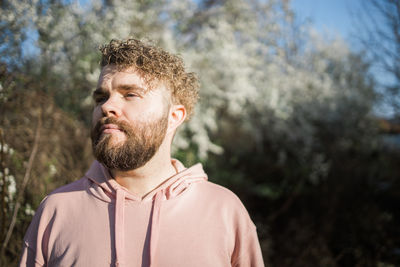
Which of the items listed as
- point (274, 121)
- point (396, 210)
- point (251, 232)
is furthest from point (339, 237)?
point (251, 232)

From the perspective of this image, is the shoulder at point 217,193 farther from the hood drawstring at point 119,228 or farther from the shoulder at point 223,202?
the hood drawstring at point 119,228

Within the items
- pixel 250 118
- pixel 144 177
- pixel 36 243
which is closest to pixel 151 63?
pixel 144 177

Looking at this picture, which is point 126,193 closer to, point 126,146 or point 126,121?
point 126,146

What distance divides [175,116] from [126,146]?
1.29 feet

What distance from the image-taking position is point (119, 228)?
1.48 metres

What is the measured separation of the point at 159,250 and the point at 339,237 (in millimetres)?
6118

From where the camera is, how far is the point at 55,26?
4.30 metres

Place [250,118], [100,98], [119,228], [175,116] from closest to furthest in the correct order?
1. [119,228]
2. [100,98]
3. [175,116]
4. [250,118]

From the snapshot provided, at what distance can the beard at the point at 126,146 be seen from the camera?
5.06 ft

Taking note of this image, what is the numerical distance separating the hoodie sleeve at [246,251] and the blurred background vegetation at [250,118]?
63.0 inches

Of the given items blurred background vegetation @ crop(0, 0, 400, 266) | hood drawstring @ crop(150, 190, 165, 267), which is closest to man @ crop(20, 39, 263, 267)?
hood drawstring @ crop(150, 190, 165, 267)

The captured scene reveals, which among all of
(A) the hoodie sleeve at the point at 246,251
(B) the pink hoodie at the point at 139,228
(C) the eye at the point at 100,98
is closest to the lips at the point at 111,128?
(C) the eye at the point at 100,98

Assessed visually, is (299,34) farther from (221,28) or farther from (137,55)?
(137,55)

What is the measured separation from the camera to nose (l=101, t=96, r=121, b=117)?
5.10ft
